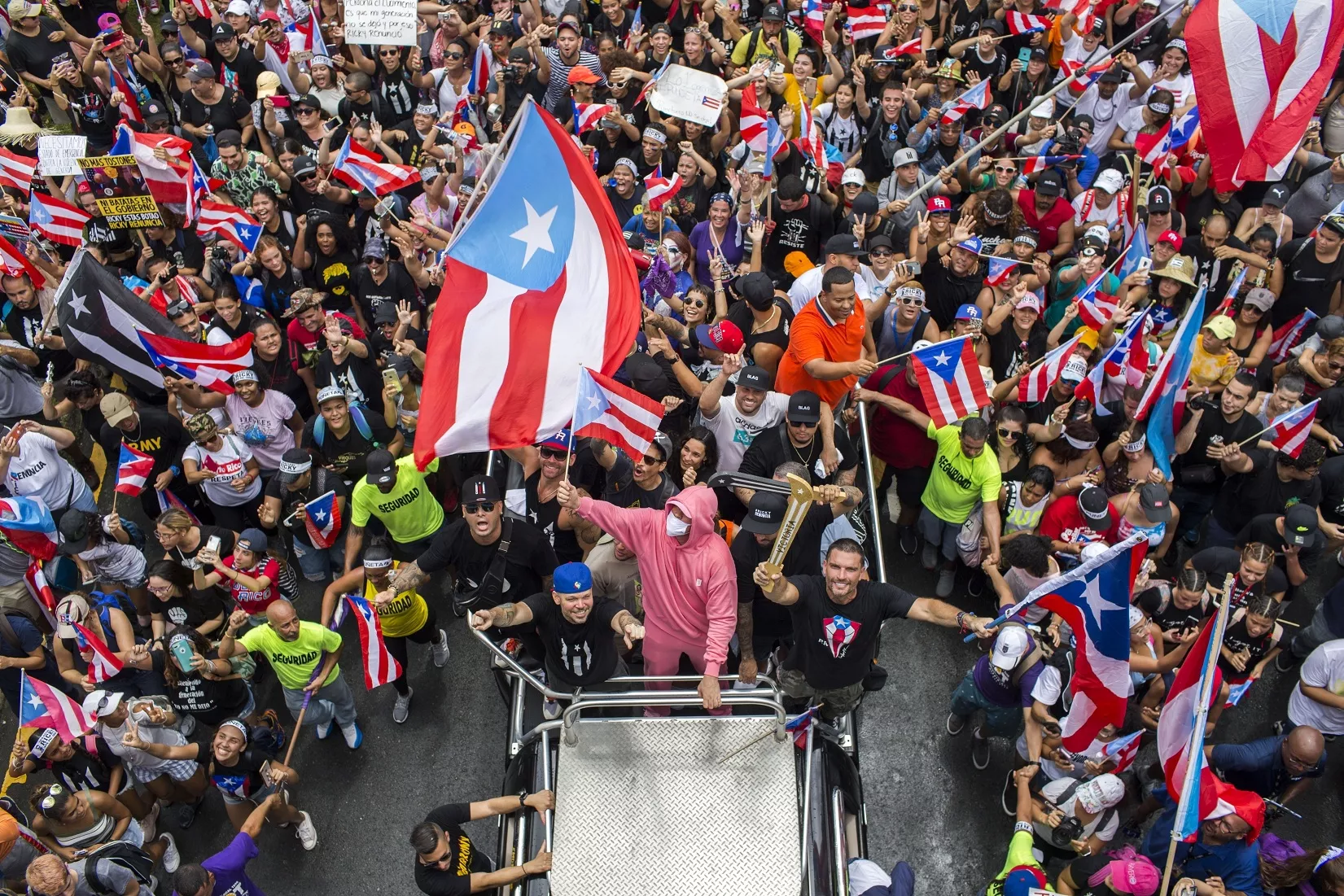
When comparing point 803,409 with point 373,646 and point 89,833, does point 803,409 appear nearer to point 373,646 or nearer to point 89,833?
point 373,646

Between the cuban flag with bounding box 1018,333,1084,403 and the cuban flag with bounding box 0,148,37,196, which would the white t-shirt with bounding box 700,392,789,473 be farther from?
the cuban flag with bounding box 0,148,37,196

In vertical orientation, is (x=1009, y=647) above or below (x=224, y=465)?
above

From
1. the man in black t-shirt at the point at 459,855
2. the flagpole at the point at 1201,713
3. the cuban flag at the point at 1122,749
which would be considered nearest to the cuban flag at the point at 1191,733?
the flagpole at the point at 1201,713

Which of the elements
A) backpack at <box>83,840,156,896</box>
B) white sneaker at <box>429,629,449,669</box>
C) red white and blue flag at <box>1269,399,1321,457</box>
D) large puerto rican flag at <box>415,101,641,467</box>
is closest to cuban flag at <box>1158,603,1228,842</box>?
red white and blue flag at <box>1269,399,1321,457</box>

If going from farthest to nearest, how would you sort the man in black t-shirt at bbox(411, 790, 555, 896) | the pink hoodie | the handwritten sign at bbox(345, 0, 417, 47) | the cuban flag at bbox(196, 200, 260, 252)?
the handwritten sign at bbox(345, 0, 417, 47) → the cuban flag at bbox(196, 200, 260, 252) → the pink hoodie → the man in black t-shirt at bbox(411, 790, 555, 896)

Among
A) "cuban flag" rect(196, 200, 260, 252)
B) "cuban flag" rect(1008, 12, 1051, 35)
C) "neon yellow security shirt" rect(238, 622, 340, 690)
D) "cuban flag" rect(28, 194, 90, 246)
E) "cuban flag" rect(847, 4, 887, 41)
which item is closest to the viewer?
"neon yellow security shirt" rect(238, 622, 340, 690)

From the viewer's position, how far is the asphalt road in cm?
779

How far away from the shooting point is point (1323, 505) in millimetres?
9055

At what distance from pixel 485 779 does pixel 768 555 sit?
3.00m

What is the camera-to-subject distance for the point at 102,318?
933 cm

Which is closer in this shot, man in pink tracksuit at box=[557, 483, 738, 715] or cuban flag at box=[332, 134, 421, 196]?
man in pink tracksuit at box=[557, 483, 738, 715]

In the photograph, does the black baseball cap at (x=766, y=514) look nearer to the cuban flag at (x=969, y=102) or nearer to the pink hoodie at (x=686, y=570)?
the pink hoodie at (x=686, y=570)

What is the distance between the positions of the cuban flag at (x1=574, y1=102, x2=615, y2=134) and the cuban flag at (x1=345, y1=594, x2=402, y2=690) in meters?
6.21

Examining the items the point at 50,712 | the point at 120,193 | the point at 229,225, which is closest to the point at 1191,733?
the point at 50,712
